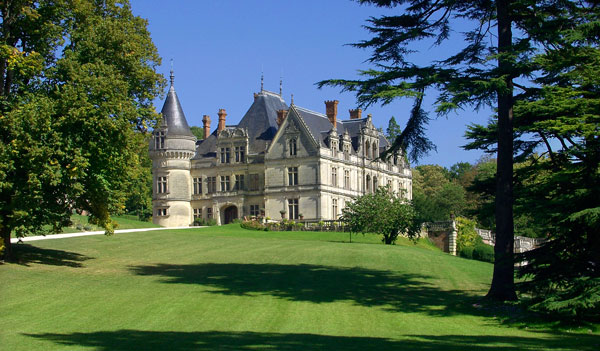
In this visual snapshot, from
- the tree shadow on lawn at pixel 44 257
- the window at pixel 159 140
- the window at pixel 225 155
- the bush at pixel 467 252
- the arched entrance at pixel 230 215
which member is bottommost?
the bush at pixel 467 252

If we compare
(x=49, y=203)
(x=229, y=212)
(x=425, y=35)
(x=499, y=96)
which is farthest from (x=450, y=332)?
(x=229, y=212)

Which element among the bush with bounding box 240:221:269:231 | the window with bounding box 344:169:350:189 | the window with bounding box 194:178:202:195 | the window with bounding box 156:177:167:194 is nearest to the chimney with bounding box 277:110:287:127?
the window with bounding box 344:169:350:189

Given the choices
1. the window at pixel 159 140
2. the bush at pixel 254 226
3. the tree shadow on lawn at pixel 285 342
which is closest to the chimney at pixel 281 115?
the window at pixel 159 140

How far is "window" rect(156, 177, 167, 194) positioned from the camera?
213 feet

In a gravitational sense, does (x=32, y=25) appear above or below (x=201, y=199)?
above

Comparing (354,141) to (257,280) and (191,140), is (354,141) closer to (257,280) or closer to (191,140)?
(191,140)

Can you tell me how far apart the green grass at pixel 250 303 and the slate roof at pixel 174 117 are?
33933 mm

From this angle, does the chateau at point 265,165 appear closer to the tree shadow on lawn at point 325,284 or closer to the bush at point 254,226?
the bush at point 254,226

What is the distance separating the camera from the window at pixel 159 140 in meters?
64.0

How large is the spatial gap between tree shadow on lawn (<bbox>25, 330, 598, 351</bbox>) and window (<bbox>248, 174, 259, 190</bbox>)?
48.4m

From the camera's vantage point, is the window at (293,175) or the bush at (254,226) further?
the window at (293,175)

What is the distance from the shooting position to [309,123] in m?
Result: 61.2

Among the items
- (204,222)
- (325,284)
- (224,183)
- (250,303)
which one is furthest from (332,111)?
(250,303)

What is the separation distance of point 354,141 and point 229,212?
1326 centimetres
